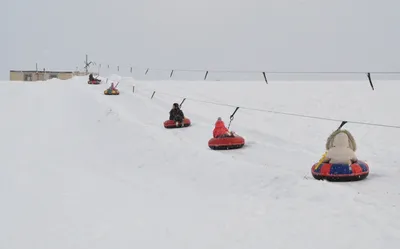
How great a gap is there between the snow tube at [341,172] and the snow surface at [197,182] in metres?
0.20

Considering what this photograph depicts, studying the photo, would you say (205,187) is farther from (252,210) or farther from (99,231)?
(99,231)

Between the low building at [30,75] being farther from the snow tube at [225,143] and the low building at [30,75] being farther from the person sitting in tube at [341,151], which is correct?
the person sitting in tube at [341,151]

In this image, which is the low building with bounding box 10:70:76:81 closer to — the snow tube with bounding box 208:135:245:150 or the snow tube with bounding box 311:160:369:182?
the snow tube with bounding box 208:135:245:150

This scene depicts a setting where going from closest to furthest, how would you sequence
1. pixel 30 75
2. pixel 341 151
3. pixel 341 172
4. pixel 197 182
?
1. pixel 341 172
2. pixel 341 151
3. pixel 197 182
4. pixel 30 75

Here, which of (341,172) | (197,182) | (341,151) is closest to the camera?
(341,172)

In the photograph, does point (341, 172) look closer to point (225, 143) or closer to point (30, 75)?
point (225, 143)

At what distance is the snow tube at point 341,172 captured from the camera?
8.08 meters

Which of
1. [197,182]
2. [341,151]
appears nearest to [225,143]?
[197,182]

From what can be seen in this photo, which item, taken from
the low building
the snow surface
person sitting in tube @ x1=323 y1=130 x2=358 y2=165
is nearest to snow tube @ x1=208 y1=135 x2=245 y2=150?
the snow surface

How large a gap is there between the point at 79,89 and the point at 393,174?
26763 millimetres

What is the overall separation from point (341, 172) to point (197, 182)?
10.6 ft

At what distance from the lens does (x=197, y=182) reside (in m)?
9.71

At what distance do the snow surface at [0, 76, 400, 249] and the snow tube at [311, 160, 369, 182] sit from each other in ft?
0.66

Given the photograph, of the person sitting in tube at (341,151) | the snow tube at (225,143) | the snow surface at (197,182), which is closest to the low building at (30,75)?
the snow surface at (197,182)
